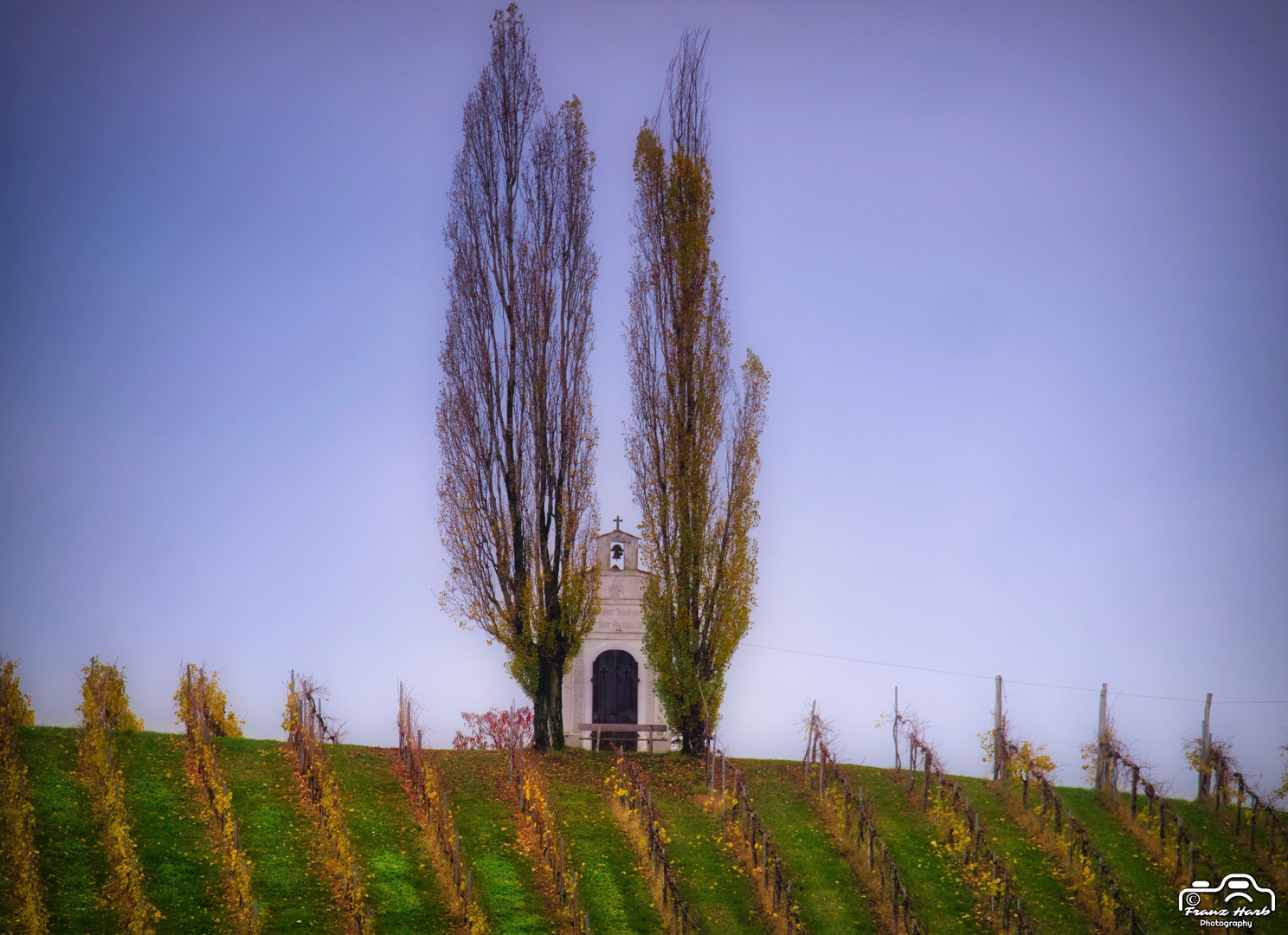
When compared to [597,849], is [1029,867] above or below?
below

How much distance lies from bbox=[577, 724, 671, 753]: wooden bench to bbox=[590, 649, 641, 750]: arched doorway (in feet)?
2.04

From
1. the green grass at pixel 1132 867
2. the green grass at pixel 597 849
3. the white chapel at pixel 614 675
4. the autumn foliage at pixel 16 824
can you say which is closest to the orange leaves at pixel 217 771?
the autumn foliage at pixel 16 824

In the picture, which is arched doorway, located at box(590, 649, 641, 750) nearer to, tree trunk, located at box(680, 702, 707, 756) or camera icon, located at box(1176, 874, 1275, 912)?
tree trunk, located at box(680, 702, 707, 756)

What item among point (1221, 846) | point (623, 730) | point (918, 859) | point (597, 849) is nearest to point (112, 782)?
point (597, 849)

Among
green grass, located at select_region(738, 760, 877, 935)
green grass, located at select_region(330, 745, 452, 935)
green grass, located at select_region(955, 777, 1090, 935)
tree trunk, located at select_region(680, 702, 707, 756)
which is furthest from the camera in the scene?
tree trunk, located at select_region(680, 702, 707, 756)

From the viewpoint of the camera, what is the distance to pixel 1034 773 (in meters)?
21.1

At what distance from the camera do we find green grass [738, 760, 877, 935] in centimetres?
1673

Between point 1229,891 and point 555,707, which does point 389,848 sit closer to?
point 555,707

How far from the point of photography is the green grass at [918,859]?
16891 millimetres

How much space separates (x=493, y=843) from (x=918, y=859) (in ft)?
24.3

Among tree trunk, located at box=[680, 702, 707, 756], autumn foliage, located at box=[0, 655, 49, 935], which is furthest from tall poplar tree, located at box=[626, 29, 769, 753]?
autumn foliage, located at box=[0, 655, 49, 935]

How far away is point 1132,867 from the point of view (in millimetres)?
19047

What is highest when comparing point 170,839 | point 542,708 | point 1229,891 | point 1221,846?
point 542,708

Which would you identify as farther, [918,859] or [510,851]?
[918,859]
